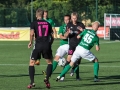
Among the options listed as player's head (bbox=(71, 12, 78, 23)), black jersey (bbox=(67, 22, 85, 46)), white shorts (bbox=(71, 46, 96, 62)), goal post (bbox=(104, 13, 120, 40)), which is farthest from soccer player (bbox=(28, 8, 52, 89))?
goal post (bbox=(104, 13, 120, 40))

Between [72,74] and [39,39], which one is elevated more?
[39,39]

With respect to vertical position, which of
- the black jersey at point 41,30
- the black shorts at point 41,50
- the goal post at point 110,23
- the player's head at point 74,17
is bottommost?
the goal post at point 110,23

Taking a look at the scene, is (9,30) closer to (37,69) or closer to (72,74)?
(37,69)

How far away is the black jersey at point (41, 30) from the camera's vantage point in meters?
12.1

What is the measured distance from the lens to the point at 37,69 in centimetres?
1719

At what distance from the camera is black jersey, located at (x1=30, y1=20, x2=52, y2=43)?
477 inches

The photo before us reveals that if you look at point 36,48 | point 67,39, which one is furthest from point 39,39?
point 67,39

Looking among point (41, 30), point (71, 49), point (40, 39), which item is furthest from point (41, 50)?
point (71, 49)

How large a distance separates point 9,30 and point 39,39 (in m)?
28.7

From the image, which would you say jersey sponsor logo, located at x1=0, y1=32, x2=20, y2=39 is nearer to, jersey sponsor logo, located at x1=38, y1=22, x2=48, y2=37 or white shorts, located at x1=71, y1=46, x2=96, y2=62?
white shorts, located at x1=71, y1=46, x2=96, y2=62

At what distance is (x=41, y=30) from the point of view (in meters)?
12.2

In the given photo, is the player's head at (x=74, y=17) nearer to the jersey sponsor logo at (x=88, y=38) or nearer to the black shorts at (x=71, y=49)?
the jersey sponsor logo at (x=88, y=38)

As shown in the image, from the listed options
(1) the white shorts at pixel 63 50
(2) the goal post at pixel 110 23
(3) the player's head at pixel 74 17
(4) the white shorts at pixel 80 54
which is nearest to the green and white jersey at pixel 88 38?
(4) the white shorts at pixel 80 54

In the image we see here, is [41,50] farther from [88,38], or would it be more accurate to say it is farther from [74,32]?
[74,32]
